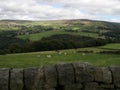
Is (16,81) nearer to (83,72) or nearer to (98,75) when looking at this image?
(83,72)

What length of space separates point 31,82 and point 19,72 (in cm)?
52

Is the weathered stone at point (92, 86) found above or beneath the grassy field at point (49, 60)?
above

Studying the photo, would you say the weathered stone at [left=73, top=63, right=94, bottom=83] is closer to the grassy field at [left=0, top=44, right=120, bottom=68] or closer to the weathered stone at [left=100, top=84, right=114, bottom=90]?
the weathered stone at [left=100, top=84, right=114, bottom=90]

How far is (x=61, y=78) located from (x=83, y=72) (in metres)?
0.73

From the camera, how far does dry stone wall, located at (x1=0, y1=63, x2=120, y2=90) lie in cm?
917

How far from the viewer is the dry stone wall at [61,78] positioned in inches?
361

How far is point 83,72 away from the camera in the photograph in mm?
9281

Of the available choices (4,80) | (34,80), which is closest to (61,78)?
(34,80)

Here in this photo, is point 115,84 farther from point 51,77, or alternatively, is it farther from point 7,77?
point 7,77

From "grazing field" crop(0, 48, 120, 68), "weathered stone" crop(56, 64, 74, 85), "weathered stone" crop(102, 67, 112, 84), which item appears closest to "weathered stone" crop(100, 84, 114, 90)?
"weathered stone" crop(102, 67, 112, 84)

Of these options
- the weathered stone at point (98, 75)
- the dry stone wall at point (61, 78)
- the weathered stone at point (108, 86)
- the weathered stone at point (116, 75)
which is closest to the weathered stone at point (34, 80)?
the dry stone wall at point (61, 78)

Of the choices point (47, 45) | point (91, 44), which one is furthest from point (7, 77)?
point (91, 44)

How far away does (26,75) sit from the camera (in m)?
9.24

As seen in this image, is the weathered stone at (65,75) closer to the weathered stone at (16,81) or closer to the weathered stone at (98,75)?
the weathered stone at (98,75)
